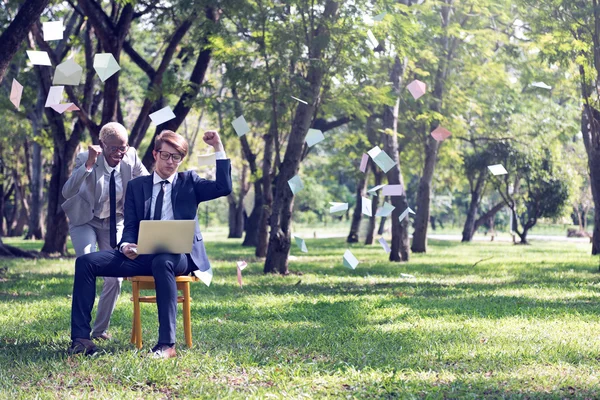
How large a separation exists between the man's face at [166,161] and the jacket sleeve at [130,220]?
231mm

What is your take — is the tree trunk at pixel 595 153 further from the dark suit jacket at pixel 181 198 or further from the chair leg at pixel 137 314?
the chair leg at pixel 137 314

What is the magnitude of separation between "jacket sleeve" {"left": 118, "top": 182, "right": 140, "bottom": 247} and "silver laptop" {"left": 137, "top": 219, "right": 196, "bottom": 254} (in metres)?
0.30

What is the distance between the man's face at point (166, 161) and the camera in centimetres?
605

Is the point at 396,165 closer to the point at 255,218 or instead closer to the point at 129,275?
the point at 255,218

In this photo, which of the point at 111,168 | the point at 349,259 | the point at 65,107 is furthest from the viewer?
the point at 349,259

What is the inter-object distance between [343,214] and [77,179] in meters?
11.2

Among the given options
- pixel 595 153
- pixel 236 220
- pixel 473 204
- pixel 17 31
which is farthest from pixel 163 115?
pixel 473 204

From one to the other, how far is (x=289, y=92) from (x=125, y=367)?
367 inches

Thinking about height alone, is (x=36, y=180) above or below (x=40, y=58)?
below

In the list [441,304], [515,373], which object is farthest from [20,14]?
[515,373]

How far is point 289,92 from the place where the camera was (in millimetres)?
14164

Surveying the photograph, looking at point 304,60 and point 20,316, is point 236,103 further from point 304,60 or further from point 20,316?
point 20,316

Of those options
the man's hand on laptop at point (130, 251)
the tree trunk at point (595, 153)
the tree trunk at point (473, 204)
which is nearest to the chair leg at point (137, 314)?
the man's hand on laptop at point (130, 251)

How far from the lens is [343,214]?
17.3 metres
